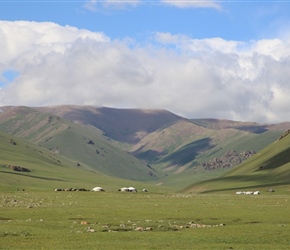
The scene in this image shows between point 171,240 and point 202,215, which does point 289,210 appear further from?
point 171,240

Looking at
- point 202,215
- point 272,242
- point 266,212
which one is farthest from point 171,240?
point 266,212

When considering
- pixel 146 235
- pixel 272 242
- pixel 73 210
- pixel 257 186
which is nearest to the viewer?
pixel 272 242

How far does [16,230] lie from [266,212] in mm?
34732

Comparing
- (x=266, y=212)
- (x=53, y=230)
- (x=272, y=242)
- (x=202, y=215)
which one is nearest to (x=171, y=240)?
(x=272, y=242)

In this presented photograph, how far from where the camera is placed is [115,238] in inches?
1769

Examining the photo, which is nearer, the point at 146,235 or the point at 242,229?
the point at 146,235

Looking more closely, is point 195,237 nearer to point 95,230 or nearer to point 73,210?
point 95,230

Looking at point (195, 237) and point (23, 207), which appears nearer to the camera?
point (195, 237)

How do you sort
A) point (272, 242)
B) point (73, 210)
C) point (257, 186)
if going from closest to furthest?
point (272, 242)
point (73, 210)
point (257, 186)

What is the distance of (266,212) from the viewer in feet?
232

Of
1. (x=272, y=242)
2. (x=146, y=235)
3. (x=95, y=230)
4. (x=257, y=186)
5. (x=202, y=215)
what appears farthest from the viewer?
(x=257, y=186)

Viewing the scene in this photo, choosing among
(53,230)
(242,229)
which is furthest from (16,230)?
(242,229)

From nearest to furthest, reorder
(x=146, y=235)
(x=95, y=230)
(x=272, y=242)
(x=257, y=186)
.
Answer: (x=272, y=242) < (x=146, y=235) < (x=95, y=230) < (x=257, y=186)

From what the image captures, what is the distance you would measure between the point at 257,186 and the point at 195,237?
14774cm
